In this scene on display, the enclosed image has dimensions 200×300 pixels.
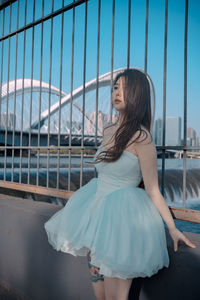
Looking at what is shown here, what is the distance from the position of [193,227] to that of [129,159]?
8112 mm

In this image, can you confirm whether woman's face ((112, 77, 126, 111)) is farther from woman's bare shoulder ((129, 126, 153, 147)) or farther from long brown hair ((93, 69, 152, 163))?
woman's bare shoulder ((129, 126, 153, 147))

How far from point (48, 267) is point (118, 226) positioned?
0.95 m

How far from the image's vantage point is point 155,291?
4.16ft

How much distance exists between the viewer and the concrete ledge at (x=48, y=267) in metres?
1.18

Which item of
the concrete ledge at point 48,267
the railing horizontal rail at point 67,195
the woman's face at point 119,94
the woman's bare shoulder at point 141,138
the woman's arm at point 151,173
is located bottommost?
the concrete ledge at point 48,267

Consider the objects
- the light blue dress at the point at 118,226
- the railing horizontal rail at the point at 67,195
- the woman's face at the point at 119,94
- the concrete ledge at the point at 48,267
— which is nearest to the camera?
the light blue dress at the point at 118,226

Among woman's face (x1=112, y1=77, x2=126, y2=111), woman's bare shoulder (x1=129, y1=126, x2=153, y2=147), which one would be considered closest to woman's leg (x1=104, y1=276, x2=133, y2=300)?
woman's bare shoulder (x1=129, y1=126, x2=153, y2=147)

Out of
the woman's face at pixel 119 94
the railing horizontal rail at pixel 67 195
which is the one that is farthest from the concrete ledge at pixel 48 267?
the woman's face at pixel 119 94

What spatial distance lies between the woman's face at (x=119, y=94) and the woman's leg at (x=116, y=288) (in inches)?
29.2

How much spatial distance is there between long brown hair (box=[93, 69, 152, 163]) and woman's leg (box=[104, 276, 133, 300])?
502mm

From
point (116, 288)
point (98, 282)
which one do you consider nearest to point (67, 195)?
point (98, 282)

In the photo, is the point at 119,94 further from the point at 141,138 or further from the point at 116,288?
the point at 116,288

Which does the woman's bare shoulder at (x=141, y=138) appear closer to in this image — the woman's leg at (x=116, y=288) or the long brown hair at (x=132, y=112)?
the long brown hair at (x=132, y=112)

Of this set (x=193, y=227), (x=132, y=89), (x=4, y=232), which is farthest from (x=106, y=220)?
(x=193, y=227)
